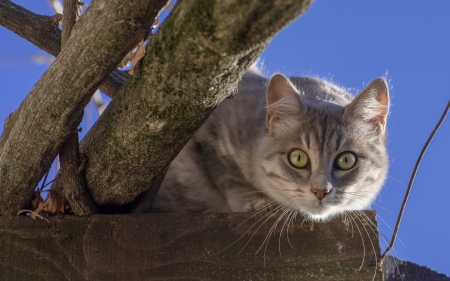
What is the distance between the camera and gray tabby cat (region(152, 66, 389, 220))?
1.85m

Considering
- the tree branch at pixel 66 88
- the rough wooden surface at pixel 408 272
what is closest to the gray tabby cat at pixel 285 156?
the rough wooden surface at pixel 408 272

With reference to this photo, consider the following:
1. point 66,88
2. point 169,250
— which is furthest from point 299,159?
point 66,88

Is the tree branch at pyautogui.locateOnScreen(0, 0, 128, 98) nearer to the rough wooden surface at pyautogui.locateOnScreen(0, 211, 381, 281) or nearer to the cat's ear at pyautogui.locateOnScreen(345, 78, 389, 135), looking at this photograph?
the rough wooden surface at pyautogui.locateOnScreen(0, 211, 381, 281)

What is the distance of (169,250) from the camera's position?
5.53ft

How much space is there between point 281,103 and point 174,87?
0.78 meters

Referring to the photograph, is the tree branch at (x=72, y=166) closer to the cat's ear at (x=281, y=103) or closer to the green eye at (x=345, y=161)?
the cat's ear at (x=281, y=103)

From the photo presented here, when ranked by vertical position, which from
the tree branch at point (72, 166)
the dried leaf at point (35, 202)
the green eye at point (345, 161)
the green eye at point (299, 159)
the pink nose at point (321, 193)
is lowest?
the dried leaf at point (35, 202)

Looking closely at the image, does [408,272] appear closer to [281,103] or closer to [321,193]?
[321,193]

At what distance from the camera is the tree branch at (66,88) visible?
129 centimetres

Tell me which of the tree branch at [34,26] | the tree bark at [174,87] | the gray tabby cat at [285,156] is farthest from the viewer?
the tree branch at [34,26]

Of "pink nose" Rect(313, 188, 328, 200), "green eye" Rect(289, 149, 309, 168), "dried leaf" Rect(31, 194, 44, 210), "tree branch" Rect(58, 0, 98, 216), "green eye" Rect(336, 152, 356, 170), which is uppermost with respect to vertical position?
"green eye" Rect(336, 152, 356, 170)

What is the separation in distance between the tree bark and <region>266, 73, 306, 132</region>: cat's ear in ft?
1.83

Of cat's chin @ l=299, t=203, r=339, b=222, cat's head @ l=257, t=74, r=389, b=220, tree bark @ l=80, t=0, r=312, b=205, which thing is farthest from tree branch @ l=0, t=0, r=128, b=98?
cat's chin @ l=299, t=203, r=339, b=222

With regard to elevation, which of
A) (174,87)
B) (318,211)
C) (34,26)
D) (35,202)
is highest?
(174,87)
